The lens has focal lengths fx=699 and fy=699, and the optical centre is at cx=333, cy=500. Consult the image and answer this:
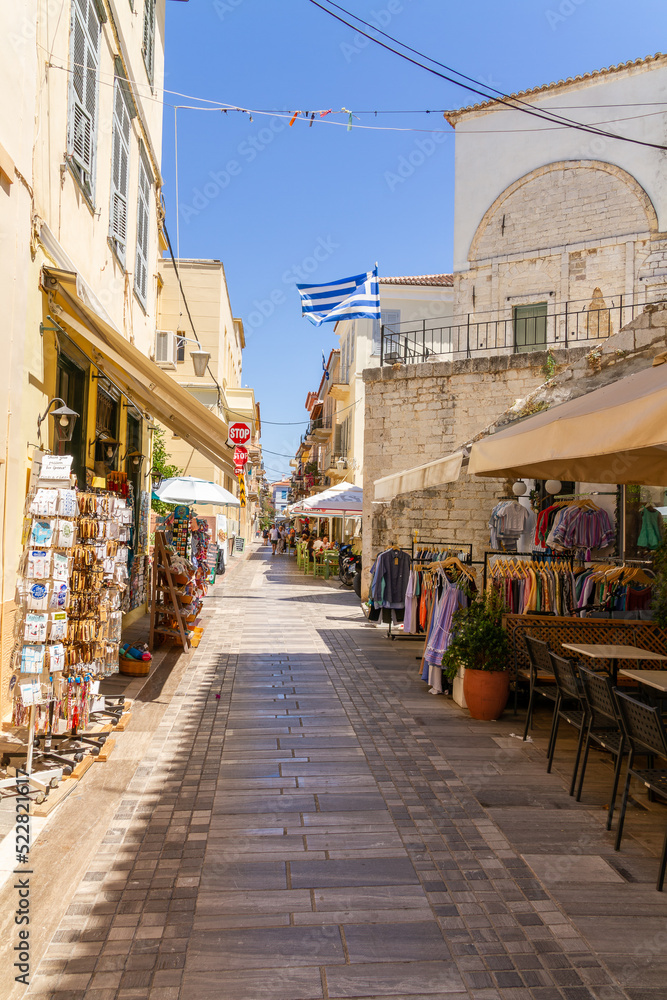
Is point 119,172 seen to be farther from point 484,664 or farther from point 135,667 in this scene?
point 484,664

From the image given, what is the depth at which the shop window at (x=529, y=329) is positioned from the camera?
693 inches

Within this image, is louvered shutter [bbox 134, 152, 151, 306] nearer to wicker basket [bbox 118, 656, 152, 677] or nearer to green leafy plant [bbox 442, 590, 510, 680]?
wicker basket [bbox 118, 656, 152, 677]

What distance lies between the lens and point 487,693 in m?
6.62

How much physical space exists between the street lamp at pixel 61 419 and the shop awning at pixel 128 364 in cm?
64

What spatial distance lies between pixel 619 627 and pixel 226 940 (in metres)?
5.16

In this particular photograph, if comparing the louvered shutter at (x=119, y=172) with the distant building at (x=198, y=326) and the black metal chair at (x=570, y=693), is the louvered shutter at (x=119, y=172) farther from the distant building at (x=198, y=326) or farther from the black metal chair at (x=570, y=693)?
the distant building at (x=198, y=326)

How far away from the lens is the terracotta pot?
662cm

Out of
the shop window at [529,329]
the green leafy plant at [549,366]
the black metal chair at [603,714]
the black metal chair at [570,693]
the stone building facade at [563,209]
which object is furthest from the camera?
the shop window at [529,329]

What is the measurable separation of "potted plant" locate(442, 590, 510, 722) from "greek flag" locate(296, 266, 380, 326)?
1162cm

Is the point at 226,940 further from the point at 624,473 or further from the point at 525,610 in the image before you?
the point at 525,610

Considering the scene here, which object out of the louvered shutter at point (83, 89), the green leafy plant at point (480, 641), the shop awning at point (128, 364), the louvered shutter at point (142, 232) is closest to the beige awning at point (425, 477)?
the green leafy plant at point (480, 641)

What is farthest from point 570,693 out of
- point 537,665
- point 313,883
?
point 313,883

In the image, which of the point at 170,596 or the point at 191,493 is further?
the point at 191,493

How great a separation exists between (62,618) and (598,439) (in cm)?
365
